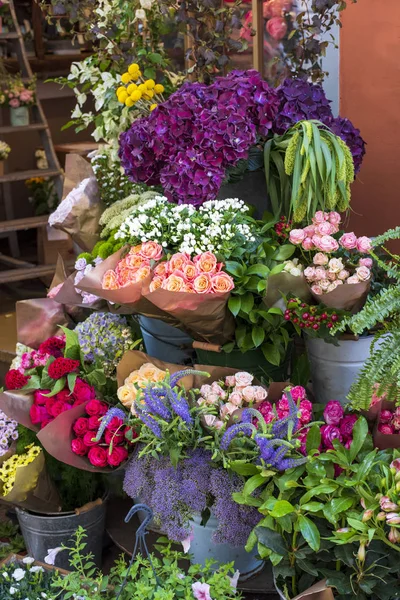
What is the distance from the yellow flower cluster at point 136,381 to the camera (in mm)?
2035

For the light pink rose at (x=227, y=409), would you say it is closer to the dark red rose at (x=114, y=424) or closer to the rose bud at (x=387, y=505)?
the dark red rose at (x=114, y=424)

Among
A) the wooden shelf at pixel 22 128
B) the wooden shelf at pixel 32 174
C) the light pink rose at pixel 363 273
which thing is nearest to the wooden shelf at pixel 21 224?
the wooden shelf at pixel 32 174

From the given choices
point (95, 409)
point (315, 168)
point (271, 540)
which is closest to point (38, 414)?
point (95, 409)

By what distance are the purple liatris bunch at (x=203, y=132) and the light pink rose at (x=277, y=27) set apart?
1047 mm

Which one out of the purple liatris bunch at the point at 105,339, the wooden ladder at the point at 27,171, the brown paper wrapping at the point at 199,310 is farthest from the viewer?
the wooden ladder at the point at 27,171

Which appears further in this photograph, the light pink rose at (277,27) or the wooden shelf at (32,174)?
the wooden shelf at (32,174)

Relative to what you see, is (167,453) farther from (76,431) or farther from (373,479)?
(373,479)

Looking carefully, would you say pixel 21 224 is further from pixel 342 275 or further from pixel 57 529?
pixel 342 275

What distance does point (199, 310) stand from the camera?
6.44 feet

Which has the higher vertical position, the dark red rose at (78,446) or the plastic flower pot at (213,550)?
the dark red rose at (78,446)

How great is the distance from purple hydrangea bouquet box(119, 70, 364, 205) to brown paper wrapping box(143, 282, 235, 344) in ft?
1.23

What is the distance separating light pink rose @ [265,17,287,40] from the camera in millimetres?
3225

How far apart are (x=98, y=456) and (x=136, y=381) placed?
0.22 m

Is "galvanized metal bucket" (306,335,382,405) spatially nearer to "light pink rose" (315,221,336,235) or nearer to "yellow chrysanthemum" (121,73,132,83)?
"light pink rose" (315,221,336,235)
